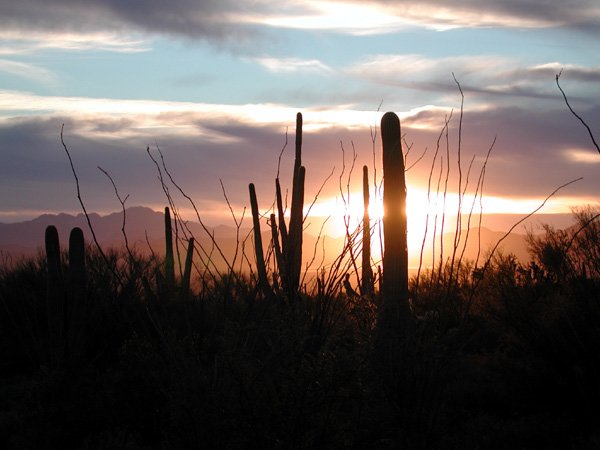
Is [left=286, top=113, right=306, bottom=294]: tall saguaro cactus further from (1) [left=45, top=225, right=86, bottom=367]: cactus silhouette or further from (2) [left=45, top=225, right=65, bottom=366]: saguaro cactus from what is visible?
(2) [left=45, top=225, right=65, bottom=366]: saguaro cactus

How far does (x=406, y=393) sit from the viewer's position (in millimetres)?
6934

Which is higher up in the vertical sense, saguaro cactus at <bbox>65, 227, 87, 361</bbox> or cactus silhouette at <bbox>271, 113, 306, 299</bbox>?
cactus silhouette at <bbox>271, 113, 306, 299</bbox>

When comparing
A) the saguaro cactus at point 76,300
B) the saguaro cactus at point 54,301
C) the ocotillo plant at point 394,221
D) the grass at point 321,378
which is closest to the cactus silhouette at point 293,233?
the grass at point 321,378

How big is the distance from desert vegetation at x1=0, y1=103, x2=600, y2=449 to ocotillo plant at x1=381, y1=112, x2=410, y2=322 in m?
0.02

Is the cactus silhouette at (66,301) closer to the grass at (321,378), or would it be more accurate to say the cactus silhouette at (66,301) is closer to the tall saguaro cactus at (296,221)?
the grass at (321,378)

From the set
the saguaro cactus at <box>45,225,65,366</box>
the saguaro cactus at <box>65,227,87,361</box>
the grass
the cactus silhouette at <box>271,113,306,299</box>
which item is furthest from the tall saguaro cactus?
Result: the saguaro cactus at <box>45,225,65,366</box>

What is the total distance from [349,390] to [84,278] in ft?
29.5

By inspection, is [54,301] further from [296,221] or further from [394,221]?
[394,221]

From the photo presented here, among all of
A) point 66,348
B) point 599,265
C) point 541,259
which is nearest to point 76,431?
point 66,348

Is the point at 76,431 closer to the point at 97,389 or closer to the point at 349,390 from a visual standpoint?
the point at 97,389

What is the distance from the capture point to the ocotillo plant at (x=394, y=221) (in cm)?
956

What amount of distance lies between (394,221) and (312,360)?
4.55 meters

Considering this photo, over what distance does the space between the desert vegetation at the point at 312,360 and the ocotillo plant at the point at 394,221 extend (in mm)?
20

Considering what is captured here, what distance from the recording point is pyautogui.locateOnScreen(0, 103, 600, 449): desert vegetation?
5613 millimetres
